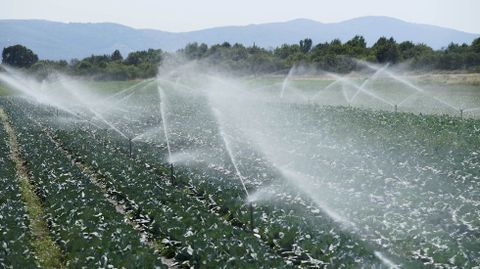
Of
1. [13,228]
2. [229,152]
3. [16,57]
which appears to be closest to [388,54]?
[229,152]

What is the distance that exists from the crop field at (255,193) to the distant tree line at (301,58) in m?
39.7

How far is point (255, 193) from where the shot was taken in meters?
18.8

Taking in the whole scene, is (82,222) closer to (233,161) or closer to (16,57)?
(233,161)

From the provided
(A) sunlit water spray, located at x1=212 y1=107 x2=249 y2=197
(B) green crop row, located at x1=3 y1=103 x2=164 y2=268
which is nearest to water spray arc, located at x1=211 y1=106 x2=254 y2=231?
(A) sunlit water spray, located at x1=212 y1=107 x2=249 y2=197

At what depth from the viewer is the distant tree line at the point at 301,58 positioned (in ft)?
243

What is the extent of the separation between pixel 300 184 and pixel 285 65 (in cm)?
8297

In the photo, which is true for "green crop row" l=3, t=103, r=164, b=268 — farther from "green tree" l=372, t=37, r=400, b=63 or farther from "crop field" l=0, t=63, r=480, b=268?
"green tree" l=372, t=37, r=400, b=63

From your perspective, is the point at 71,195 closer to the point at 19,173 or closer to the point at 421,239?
the point at 19,173

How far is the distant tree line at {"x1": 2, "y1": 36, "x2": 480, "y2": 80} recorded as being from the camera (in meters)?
73.9

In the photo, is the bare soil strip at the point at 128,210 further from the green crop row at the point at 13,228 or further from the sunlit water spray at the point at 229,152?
the sunlit water spray at the point at 229,152

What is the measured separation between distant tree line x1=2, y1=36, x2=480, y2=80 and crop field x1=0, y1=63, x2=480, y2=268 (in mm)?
39734

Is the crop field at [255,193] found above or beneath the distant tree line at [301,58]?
beneath

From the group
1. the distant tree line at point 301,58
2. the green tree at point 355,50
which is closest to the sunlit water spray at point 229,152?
the distant tree line at point 301,58

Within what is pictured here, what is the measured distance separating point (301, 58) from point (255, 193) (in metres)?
87.0
